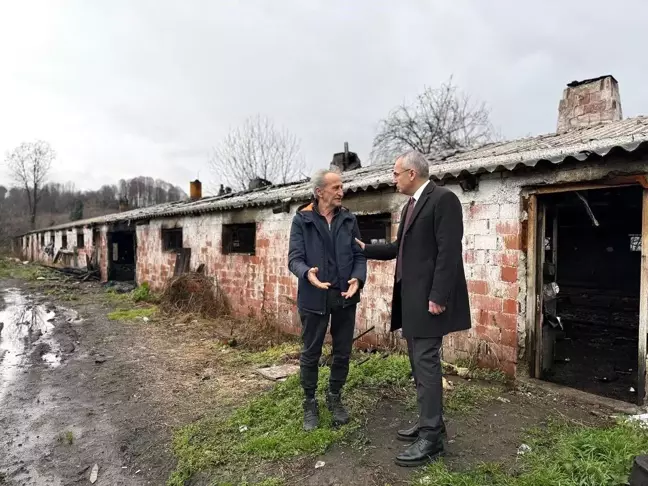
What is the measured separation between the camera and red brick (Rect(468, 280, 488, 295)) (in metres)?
4.98

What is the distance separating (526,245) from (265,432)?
3316mm

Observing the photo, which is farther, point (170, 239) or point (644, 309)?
point (170, 239)

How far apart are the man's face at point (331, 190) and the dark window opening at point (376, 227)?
3086 millimetres

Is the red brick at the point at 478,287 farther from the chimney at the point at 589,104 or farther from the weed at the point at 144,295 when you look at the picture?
the weed at the point at 144,295

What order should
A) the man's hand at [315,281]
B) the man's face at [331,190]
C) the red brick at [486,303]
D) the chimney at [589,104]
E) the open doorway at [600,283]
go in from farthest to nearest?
the chimney at [589,104] < the open doorway at [600,283] < the red brick at [486,303] < the man's face at [331,190] < the man's hand at [315,281]

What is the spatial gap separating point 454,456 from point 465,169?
319 cm

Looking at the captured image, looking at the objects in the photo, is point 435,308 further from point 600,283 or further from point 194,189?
point 194,189

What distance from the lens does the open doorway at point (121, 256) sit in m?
17.1

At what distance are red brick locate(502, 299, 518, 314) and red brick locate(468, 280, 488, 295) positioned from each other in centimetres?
27

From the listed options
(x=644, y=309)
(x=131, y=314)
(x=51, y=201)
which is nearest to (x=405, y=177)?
(x=644, y=309)

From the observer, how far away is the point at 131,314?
32.7 ft

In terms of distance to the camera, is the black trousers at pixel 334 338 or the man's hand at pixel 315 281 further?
the black trousers at pixel 334 338

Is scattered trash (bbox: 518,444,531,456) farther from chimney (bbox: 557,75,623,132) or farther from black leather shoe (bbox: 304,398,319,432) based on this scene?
chimney (bbox: 557,75,623,132)

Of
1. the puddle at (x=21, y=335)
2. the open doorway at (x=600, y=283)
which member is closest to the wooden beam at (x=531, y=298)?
the open doorway at (x=600, y=283)
